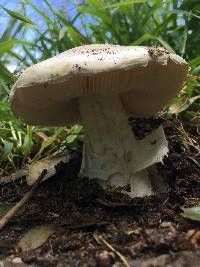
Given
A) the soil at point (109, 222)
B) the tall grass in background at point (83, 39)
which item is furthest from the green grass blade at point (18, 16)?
the soil at point (109, 222)

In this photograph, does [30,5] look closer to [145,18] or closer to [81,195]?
[145,18]

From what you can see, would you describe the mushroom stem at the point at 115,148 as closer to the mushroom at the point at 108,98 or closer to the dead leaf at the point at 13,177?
the mushroom at the point at 108,98

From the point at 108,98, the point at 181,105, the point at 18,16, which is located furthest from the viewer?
the point at 18,16

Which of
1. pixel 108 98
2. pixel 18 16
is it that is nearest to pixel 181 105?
pixel 108 98

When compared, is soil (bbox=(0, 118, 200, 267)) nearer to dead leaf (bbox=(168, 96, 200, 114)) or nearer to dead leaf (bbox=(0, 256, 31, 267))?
dead leaf (bbox=(0, 256, 31, 267))

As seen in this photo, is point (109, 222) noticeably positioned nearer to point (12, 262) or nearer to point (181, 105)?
point (12, 262)

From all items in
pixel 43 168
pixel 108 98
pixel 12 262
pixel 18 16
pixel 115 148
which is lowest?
pixel 12 262

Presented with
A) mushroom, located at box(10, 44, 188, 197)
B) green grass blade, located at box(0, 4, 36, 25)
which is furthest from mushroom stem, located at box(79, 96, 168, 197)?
green grass blade, located at box(0, 4, 36, 25)
